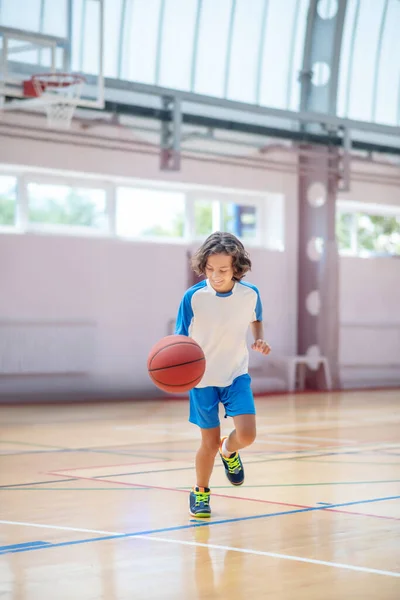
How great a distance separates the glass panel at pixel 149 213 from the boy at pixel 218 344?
9474 mm

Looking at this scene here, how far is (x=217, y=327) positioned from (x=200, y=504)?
884 millimetres

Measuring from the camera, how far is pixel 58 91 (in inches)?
467

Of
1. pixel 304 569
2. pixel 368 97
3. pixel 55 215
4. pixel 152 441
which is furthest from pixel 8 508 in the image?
pixel 368 97

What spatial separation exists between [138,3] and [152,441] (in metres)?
7.35

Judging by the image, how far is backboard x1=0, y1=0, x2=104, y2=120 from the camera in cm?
1116

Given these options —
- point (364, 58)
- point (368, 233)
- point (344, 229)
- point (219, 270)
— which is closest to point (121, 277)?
point (344, 229)

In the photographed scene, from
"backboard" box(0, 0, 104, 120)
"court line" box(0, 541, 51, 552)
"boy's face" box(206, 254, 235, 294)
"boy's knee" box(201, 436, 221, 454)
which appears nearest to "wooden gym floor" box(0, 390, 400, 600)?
"court line" box(0, 541, 51, 552)

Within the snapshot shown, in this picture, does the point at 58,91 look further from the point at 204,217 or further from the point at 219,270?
the point at 219,270

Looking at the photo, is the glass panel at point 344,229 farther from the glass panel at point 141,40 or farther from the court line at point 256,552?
the court line at point 256,552

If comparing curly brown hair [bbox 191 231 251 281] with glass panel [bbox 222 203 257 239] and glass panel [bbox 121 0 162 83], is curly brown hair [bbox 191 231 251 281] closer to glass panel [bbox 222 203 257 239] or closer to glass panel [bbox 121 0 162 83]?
glass panel [bbox 121 0 162 83]

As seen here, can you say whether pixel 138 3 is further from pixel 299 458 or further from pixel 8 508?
pixel 8 508

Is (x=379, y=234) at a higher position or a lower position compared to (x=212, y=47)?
lower

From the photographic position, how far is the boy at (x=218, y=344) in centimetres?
505

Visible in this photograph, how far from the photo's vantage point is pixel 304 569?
387cm
